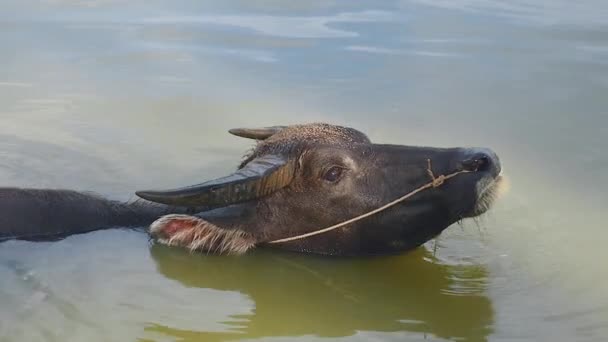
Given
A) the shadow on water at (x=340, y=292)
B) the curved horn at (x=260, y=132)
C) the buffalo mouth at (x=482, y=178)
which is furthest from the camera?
the curved horn at (x=260, y=132)

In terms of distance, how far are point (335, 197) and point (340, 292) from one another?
0.74 m

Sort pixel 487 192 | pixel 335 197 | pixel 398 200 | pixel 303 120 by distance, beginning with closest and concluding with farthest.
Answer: pixel 487 192, pixel 398 200, pixel 335 197, pixel 303 120

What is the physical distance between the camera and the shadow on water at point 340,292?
5102 mm

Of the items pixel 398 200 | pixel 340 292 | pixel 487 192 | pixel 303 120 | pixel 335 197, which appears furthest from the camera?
pixel 303 120

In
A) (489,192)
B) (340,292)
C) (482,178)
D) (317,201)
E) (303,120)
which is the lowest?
(340,292)

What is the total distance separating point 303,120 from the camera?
8.89 metres

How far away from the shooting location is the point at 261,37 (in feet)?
40.4

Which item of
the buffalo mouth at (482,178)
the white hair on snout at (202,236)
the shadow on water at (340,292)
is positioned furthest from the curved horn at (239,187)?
the buffalo mouth at (482,178)

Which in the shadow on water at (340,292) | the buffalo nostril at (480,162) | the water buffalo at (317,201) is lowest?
the shadow on water at (340,292)

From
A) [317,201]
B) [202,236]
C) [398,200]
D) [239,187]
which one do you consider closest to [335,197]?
[317,201]

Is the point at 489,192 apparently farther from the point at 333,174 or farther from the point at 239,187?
the point at 239,187

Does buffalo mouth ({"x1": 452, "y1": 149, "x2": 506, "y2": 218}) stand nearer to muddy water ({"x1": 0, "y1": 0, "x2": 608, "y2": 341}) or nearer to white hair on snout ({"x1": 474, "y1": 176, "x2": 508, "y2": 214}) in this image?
white hair on snout ({"x1": 474, "y1": 176, "x2": 508, "y2": 214})

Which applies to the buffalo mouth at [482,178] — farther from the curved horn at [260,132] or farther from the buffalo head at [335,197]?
the curved horn at [260,132]

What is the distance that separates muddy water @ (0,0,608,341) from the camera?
5.28 meters
